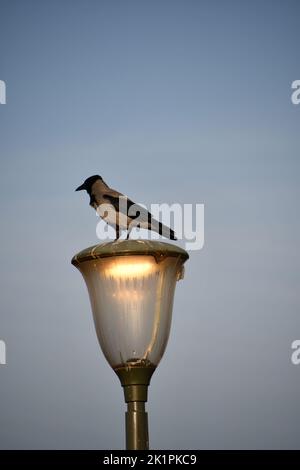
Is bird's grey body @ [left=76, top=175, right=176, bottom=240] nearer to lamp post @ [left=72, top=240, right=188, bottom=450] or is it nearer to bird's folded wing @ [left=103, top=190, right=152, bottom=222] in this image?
bird's folded wing @ [left=103, top=190, right=152, bottom=222]

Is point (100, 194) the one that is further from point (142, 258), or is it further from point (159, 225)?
point (142, 258)

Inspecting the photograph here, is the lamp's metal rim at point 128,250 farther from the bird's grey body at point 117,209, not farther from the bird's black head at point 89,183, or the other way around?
the bird's black head at point 89,183

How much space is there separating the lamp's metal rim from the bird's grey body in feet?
6.92

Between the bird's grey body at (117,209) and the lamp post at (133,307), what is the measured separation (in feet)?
7.11

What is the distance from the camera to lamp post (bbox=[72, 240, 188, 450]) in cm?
378

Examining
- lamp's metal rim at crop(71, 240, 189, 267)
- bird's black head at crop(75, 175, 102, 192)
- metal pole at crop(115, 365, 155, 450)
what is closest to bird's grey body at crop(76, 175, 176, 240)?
bird's black head at crop(75, 175, 102, 192)

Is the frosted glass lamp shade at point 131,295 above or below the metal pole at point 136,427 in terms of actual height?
above

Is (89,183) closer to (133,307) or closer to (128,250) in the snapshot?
(128,250)

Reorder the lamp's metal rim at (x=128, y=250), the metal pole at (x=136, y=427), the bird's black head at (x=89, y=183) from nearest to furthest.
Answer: the metal pole at (x=136, y=427) → the lamp's metal rim at (x=128, y=250) → the bird's black head at (x=89, y=183)

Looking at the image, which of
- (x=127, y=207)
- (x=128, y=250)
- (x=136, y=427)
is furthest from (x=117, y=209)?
Answer: (x=136, y=427)

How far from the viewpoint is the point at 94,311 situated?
13.0ft

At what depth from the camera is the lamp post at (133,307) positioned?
149 inches

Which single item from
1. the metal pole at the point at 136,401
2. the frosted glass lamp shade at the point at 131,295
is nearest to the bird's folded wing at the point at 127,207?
the frosted glass lamp shade at the point at 131,295
